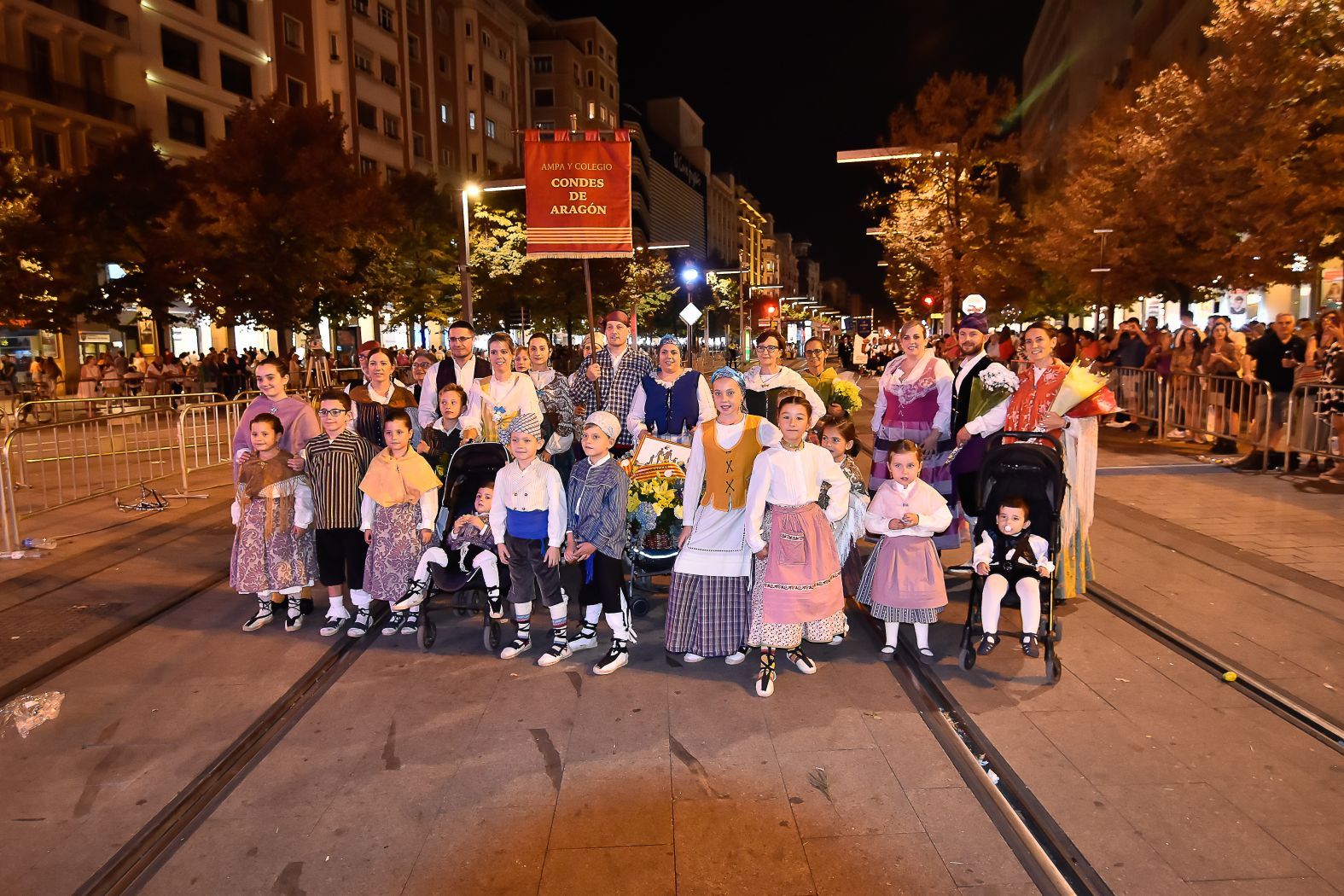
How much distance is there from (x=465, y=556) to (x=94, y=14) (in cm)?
3286

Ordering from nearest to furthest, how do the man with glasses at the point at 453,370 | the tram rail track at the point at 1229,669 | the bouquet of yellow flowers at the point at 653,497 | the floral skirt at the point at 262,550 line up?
1. the tram rail track at the point at 1229,669
2. the bouquet of yellow flowers at the point at 653,497
3. the floral skirt at the point at 262,550
4. the man with glasses at the point at 453,370

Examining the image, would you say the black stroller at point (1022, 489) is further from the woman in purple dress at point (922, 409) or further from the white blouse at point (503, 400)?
the white blouse at point (503, 400)

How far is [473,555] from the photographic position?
5988mm

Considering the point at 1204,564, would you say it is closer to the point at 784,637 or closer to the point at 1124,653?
the point at 1124,653

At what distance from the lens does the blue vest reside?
6832 millimetres

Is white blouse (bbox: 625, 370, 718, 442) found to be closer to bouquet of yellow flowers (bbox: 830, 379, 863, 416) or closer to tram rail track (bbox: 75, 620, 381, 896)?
bouquet of yellow flowers (bbox: 830, 379, 863, 416)

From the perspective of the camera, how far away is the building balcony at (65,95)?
2736cm

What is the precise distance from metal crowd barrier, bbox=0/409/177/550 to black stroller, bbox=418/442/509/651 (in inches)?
218

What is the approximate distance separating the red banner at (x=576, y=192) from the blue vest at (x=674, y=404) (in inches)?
92.3

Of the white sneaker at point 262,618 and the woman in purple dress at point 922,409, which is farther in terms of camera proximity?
the woman in purple dress at point 922,409

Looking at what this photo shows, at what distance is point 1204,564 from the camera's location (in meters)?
7.50

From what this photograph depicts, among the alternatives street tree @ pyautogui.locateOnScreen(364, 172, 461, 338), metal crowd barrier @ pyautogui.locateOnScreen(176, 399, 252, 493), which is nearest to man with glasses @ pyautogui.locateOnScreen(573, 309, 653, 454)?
metal crowd barrier @ pyautogui.locateOnScreen(176, 399, 252, 493)

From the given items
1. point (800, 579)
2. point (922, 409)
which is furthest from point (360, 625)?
point (922, 409)

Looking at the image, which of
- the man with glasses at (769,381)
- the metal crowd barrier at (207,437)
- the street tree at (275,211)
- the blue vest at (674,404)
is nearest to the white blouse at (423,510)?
the blue vest at (674,404)
